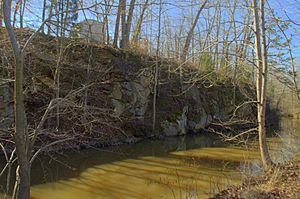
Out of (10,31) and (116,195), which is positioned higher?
(10,31)

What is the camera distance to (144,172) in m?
9.26

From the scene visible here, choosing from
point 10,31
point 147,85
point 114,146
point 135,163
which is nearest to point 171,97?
point 147,85

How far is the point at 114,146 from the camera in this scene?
44.2 ft

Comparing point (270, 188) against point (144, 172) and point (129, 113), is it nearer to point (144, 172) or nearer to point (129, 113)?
point (144, 172)

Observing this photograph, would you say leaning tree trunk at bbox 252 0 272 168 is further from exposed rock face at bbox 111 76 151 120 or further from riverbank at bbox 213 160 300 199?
exposed rock face at bbox 111 76 151 120

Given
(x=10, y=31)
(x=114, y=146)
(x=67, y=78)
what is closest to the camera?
(x=10, y=31)

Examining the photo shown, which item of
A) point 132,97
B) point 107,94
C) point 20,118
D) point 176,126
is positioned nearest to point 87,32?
point 20,118

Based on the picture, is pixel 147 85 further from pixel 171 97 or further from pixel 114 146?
pixel 114 146

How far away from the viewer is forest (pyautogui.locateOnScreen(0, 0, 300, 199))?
13.8ft

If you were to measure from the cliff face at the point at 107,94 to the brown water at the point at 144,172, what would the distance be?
4.66 feet

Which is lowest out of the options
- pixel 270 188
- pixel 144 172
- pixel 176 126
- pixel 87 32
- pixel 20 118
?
pixel 144 172

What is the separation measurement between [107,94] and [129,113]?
1641 mm

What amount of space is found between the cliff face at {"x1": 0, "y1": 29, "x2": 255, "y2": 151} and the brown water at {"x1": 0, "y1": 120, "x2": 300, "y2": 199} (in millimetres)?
1419

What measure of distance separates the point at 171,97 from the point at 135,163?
9.71 metres
